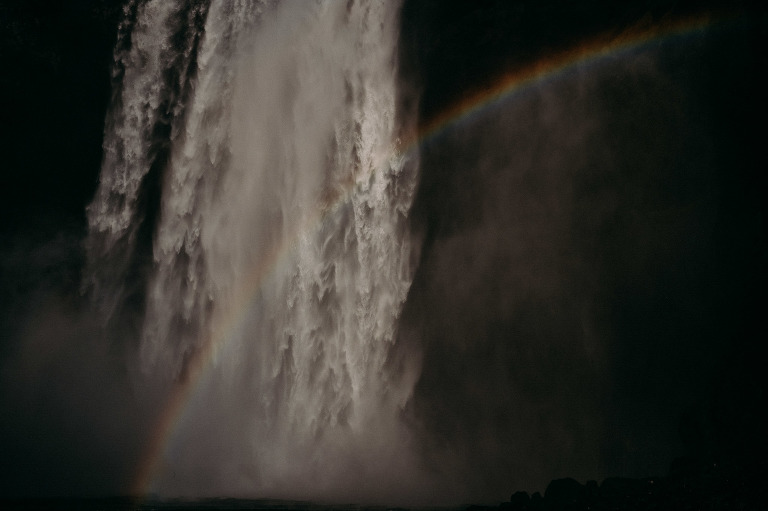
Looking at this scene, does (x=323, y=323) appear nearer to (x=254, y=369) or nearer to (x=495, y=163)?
(x=254, y=369)

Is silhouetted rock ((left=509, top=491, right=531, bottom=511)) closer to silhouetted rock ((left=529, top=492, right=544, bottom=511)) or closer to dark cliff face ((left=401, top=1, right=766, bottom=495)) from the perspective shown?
silhouetted rock ((left=529, top=492, right=544, bottom=511))

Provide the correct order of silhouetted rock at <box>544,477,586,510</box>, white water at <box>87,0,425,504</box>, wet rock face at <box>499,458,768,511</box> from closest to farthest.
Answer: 1. wet rock face at <box>499,458,768,511</box>
2. silhouetted rock at <box>544,477,586,510</box>
3. white water at <box>87,0,425,504</box>

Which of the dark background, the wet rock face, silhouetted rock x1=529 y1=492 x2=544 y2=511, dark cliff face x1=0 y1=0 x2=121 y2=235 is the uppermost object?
dark cliff face x1=0 y1=0 x2=121 y2=235

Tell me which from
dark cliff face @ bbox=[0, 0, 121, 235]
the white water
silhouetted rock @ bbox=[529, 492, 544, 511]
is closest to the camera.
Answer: silhouetted rock @ bbox=[529, 492, 544, 511]

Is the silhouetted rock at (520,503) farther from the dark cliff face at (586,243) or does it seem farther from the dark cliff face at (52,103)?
the dark cliff face at (52,103)

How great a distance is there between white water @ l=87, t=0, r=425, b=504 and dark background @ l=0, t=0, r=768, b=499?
4.57 ft

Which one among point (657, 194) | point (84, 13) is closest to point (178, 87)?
point (84, 13)

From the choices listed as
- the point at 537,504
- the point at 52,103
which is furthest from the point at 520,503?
the point at 52,103

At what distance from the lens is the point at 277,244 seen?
979 inches

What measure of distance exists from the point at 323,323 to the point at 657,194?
402 inches

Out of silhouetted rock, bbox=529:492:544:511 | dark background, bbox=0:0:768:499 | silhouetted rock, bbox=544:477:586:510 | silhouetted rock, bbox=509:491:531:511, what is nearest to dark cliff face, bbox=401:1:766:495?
dark background, bbox=0:0:768:499

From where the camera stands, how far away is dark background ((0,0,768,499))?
17.6 meters

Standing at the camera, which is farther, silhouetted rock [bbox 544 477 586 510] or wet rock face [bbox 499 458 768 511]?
silhouetted rock [bbox 544 477 586 510]

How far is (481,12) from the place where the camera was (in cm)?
2470
